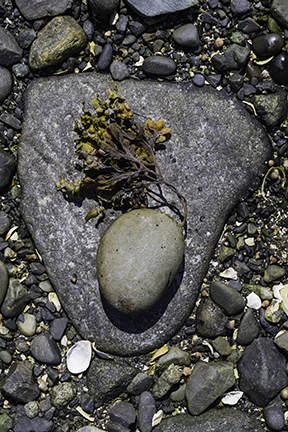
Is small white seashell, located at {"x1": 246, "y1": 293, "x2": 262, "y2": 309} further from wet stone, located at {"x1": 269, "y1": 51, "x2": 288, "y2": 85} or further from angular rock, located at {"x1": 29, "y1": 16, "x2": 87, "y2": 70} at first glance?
angular rock, located at {"x1": 29, "y1": 16, "x2": 87, "y2": 70}

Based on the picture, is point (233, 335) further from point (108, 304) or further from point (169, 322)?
point (108, 304)

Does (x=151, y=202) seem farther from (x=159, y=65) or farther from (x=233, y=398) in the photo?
(x=233, y=398)

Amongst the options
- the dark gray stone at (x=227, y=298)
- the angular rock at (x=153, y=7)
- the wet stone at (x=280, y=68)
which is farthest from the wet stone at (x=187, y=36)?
the dark gray stone at (x=227, y=298)

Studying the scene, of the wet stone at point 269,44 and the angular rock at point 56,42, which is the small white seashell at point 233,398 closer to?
the wet stone at point 269,44

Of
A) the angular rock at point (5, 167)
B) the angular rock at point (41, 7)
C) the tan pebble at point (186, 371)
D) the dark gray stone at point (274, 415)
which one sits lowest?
the dark gray stone at point (274, 415)

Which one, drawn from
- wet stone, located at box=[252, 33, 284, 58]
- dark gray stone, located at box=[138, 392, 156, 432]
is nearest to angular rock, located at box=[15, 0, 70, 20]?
wet stone, located at box=[252, 33, 284, 58]

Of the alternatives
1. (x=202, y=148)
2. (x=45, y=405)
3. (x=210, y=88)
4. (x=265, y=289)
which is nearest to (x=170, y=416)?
(x=45, y=405)

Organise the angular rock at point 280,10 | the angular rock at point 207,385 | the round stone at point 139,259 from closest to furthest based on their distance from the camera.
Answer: the round stone at point 139,259
the angular rock at point 207,385
the angular rock at point 280,10
